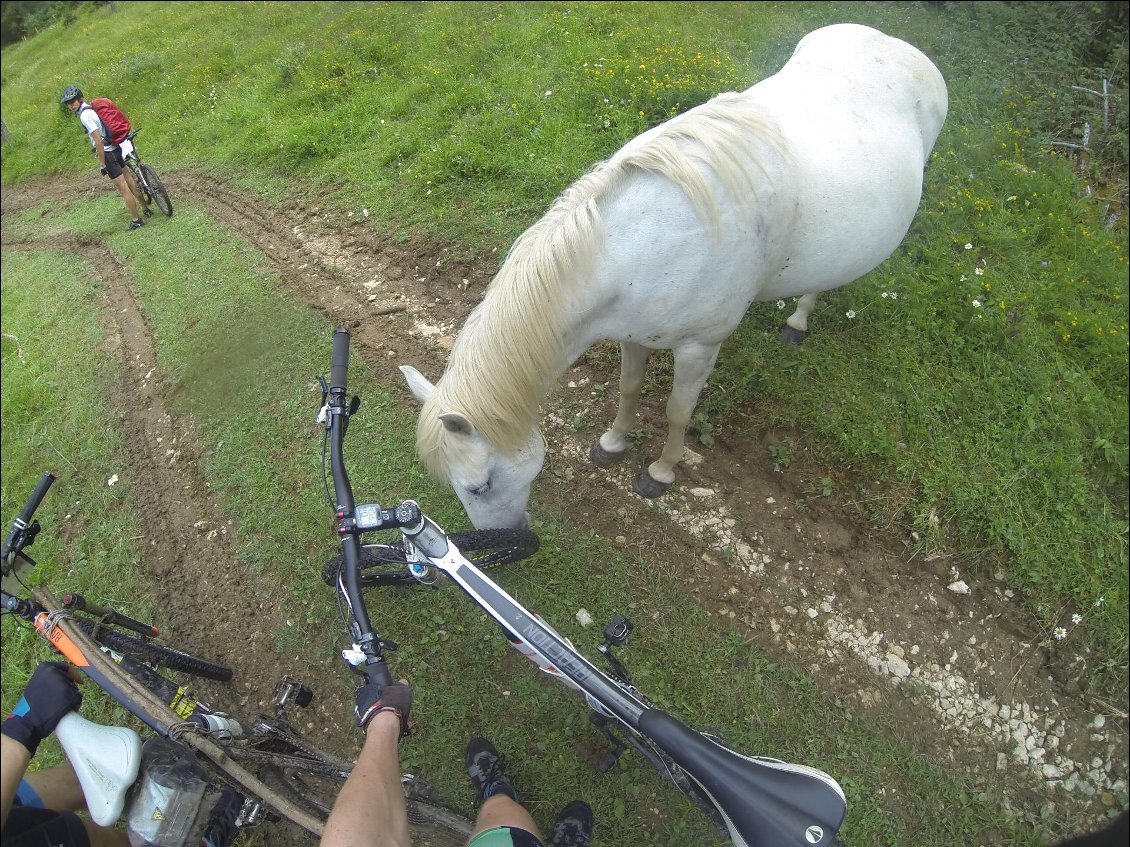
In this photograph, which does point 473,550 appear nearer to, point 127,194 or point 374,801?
point 374,801

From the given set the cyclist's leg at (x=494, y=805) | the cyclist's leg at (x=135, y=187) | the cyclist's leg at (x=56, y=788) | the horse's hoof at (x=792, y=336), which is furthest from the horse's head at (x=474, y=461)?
the cyclist's leg at (x=135, y=187)

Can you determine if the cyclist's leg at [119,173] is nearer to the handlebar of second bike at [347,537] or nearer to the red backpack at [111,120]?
the red backpack at [111,120]

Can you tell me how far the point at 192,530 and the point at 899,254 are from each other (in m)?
5.69

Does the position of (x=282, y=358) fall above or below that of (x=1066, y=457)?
above

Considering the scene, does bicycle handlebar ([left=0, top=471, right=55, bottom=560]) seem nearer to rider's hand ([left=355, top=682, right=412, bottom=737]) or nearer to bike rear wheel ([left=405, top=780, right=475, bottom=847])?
rider's hand ([left=355, top=682, right=412, bottom=737])

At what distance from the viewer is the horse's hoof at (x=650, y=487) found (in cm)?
353

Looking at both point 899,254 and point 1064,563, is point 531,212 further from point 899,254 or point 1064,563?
point 1064,563

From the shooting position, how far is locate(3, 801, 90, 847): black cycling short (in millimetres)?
1793

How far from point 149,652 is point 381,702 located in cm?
193

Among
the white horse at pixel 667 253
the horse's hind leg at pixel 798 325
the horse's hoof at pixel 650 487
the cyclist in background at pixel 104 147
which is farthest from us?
the cyclist in background at pixel 104 147

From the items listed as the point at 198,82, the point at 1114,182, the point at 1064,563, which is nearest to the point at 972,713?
the point at 1064,563

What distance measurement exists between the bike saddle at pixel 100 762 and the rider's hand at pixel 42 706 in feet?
0.13

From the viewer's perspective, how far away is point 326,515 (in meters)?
3.74

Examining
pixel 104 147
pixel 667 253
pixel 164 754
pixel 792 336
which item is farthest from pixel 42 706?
pixel 104 147
